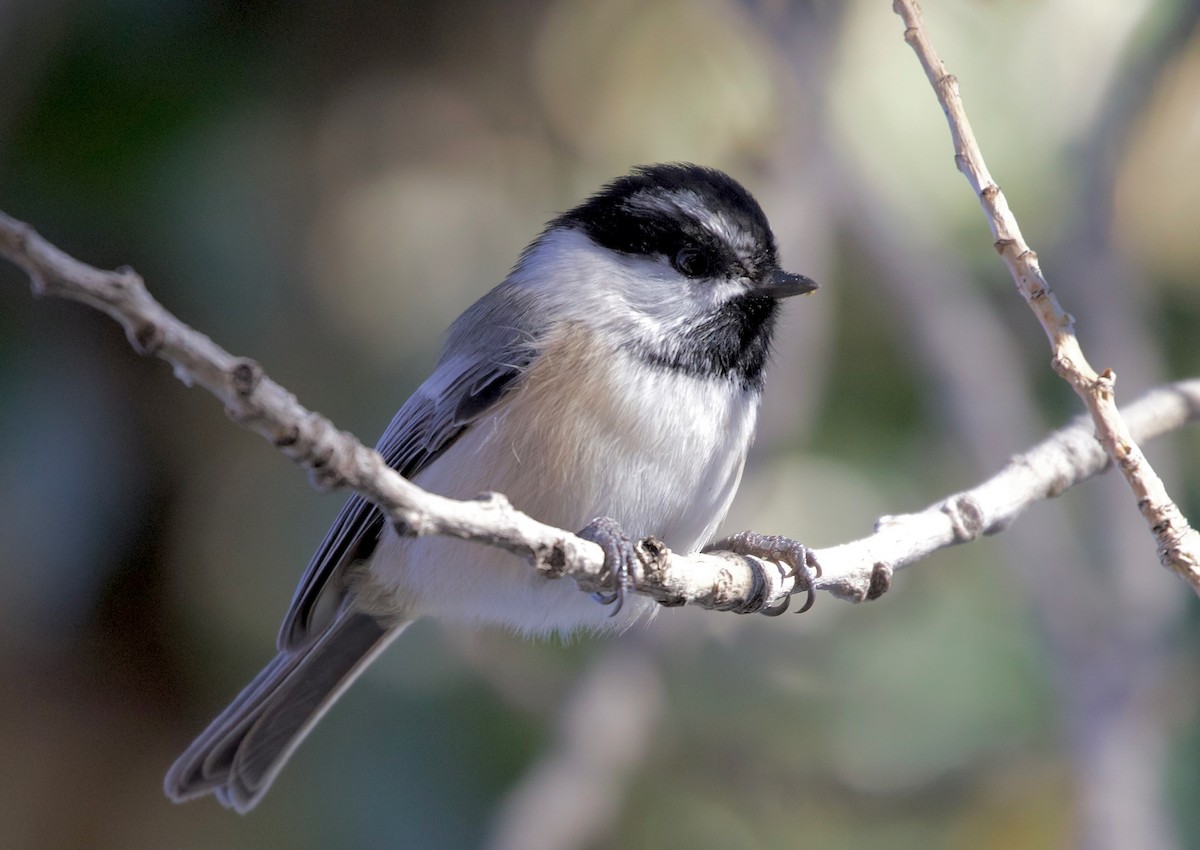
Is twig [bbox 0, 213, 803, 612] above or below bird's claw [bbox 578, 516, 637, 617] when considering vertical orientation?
below

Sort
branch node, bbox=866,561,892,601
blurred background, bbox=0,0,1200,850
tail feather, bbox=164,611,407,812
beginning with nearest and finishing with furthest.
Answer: branch node, bbox=866,561,892,601 → tail feather, bbox=164,611,407,812 → blurred background, bbox=0,0,1200,850

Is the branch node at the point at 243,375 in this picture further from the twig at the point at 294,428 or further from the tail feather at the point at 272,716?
the tail feather at the point at 272,716

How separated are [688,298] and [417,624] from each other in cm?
137

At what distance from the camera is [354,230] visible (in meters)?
3.35

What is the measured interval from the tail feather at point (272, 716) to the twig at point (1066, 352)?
55.9 inches

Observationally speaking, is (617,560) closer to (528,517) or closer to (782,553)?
(528,517)

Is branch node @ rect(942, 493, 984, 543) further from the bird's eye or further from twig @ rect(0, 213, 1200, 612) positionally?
the bird's eye

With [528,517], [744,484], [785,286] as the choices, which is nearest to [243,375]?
[528,517]

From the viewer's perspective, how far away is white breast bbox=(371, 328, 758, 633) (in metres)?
1.83

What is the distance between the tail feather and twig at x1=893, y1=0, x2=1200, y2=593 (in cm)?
142

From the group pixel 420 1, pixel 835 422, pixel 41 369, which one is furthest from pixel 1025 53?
pixel 41 369

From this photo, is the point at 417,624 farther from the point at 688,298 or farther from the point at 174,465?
the point at 688,298

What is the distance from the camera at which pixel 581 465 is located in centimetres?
182

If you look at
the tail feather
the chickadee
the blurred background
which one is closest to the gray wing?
the chickadee
